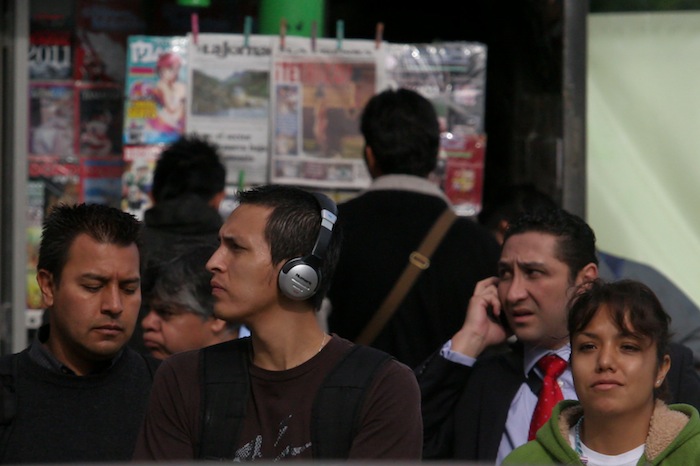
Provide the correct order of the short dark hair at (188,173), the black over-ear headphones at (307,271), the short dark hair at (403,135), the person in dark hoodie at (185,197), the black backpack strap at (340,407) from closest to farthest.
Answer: the black backpack strap at (340,407) < the black over-ear headphones at (307,271) < the short dark hair at (403,135) < the person in dark hoodie at (185,197) < the short dark hair at (188,173)

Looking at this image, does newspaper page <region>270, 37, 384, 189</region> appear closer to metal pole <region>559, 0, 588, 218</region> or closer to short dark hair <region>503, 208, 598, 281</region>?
metal pole <region>559, 0, 588, 218</region>

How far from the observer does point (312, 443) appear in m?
3.20

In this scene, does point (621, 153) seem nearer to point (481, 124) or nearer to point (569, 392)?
point (481, 124)

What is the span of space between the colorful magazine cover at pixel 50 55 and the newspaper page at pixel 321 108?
103cm

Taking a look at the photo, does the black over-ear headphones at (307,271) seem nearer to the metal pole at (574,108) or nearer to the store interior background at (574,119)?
the store interior background at (574,119)

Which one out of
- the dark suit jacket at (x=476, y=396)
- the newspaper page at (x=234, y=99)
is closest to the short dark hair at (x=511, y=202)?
the newspaper page at (x=234, y=99)

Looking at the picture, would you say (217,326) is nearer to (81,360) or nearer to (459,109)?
(81,360)

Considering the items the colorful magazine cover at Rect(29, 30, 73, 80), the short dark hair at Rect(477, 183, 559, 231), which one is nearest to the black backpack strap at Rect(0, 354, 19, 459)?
the short dark hair at Rect(477, 183, 559, 231)

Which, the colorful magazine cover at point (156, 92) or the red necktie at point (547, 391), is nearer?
the red necktie at point (547, 391)

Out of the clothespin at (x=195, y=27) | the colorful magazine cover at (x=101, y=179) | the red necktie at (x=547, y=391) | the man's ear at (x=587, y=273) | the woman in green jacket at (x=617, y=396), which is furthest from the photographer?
the colorful magazine cover at (x=101, y=179)

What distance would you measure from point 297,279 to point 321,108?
11.3 feet

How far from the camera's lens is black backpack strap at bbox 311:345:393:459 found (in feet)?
10.5

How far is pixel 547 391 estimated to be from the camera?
412 cm

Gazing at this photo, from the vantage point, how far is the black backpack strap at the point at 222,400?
3.24 metres
